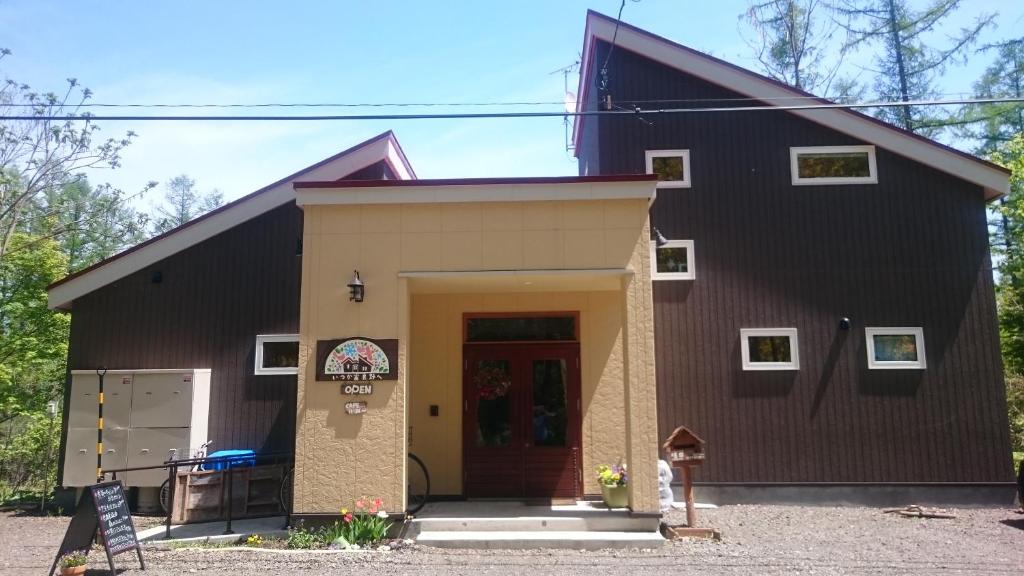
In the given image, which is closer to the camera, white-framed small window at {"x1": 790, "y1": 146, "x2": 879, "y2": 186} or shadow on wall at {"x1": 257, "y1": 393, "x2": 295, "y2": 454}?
shadow on wall at {"x1": 257, "y1": 393, "x2": 295, "y2": 454}

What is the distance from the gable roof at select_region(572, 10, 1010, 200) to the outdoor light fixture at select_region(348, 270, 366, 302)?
6.15 m

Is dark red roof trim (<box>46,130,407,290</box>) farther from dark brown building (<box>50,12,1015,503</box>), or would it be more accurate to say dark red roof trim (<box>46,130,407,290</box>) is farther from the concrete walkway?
the concrete walkway

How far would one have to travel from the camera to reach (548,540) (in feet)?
23.8

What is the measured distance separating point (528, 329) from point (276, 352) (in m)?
4.05

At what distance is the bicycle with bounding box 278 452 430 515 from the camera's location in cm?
841

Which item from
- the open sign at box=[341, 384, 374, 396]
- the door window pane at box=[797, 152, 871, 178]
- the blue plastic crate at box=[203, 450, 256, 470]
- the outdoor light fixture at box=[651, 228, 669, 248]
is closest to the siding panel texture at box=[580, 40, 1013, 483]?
the door window pane at box=[797, 152, 871, 178]

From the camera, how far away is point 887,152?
34.9 feet

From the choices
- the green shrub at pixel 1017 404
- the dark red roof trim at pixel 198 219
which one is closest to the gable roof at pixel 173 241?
the dark red roof trim at pixel 198 219

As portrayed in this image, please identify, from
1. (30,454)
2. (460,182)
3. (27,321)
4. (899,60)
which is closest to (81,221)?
(27,321)

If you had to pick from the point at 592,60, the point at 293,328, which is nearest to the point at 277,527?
the point at 293,328

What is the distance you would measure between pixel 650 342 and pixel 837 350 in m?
4.19

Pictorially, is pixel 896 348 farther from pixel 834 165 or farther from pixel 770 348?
pixel 834 165

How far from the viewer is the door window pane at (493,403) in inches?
364

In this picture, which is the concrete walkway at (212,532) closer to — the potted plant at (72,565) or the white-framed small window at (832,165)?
the potted plant at (72,565)
